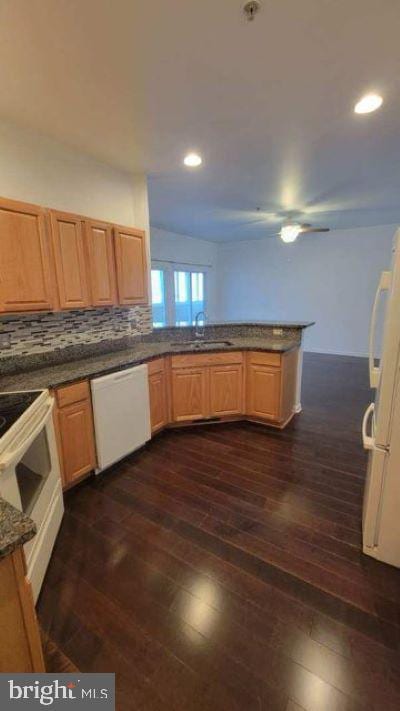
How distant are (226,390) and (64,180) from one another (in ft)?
8.37

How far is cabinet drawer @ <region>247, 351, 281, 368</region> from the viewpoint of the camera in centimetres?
312

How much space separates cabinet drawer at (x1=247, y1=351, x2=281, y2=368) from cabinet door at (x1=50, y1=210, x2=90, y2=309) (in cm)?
177

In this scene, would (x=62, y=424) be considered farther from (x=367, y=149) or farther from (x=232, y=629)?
(x=367, y=149)

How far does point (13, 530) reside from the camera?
0.82m

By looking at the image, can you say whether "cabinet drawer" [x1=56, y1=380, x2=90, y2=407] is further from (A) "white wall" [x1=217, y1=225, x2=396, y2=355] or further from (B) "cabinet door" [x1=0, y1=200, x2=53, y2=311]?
(A) "white wall" [x1=217, y1=225, x2=396, y2=355]

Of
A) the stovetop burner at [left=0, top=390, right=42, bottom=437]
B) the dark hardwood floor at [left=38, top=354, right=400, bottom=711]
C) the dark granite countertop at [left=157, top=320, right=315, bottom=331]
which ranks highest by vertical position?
the dark granite countertop at [left=157, top=320, right=315, bottom=331]

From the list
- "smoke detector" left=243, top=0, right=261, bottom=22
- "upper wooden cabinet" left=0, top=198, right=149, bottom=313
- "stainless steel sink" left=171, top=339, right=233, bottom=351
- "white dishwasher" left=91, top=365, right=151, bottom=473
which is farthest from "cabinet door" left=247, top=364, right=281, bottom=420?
"smoke detector" left=243, top=0, right=261, bottom=22

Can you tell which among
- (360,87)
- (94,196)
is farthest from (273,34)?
(94,196)

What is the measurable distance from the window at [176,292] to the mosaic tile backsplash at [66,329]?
2.43 meters

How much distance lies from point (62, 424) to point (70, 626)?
117cm

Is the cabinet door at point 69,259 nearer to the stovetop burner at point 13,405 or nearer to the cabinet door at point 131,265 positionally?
the cabinet door at point 131,265

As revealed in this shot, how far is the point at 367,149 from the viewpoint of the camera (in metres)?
2.65

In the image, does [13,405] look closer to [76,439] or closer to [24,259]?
[76,439]

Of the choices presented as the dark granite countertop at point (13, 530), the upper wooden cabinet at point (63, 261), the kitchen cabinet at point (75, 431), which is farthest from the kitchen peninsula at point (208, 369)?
the dark granite countertop at point (13, 530)
